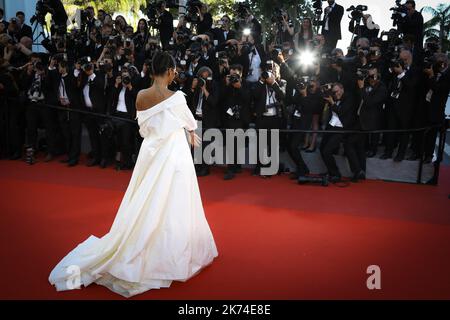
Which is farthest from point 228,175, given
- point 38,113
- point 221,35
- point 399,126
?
point 221,35

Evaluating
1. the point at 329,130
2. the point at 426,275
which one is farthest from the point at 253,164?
the point at 426,275

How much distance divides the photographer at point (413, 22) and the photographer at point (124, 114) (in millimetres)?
4971

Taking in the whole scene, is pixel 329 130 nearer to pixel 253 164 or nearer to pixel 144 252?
pixel 253 164

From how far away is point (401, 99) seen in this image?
22.1ft

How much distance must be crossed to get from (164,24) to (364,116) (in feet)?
16.9

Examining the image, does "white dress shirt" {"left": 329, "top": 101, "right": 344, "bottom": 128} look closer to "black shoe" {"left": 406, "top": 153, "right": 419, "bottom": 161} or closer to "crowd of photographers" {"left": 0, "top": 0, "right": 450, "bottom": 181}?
"crowd of photographers" {"left": 0, "top": 0, "right": 450, "bottom": 181}

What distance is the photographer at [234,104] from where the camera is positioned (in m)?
6.91

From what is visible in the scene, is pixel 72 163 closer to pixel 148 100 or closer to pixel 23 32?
pixel 148 100

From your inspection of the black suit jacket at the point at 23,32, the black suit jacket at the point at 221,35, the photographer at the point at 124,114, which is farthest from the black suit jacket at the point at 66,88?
the black suit jacket at the point at 23,32

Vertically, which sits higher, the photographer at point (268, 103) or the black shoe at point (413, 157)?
the photographer at point (268, 103)

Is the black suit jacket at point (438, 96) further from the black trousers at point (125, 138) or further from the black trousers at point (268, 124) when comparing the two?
the black trousers at point (125, 138)

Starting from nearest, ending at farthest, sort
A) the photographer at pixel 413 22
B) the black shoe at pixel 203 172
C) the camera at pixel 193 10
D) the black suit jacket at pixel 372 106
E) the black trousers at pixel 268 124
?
the black suit jacket at pixel 372 106
the black trousers at pixel 268 124
the black shoe at pixel 203 172
the photographer at pixel 413 22
the camera at pixel 193 10

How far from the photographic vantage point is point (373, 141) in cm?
715

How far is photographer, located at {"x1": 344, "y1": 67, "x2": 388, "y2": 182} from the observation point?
261 inches
